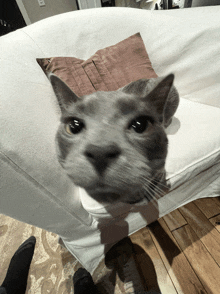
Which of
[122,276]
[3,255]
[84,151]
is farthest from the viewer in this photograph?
[3,255]

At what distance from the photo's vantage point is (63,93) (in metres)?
0.30

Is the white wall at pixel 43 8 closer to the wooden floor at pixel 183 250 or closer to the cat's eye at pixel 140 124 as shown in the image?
the cat's eye at pixel 140 124

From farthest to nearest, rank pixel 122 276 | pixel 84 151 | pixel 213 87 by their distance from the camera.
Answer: pixel 122 276 < pixel 213 87 < pixel 84 151

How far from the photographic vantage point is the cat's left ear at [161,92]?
29 centimetres

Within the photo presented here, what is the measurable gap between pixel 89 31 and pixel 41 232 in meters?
1.22

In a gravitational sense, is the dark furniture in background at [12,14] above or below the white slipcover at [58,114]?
above

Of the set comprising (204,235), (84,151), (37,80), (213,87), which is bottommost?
(204,235)

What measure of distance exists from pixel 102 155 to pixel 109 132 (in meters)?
0.05

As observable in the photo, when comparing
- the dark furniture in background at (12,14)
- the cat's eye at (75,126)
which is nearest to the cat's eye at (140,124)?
the cat's eye at (75,126)

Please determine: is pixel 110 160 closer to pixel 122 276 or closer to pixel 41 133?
pixel 41 133

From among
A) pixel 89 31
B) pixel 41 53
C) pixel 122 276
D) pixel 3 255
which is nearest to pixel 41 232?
pixel 3 255

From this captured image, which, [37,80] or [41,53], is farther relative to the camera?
[41,53]

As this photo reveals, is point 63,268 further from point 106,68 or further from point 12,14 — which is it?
point 12,14

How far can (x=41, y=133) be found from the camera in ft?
1.05
